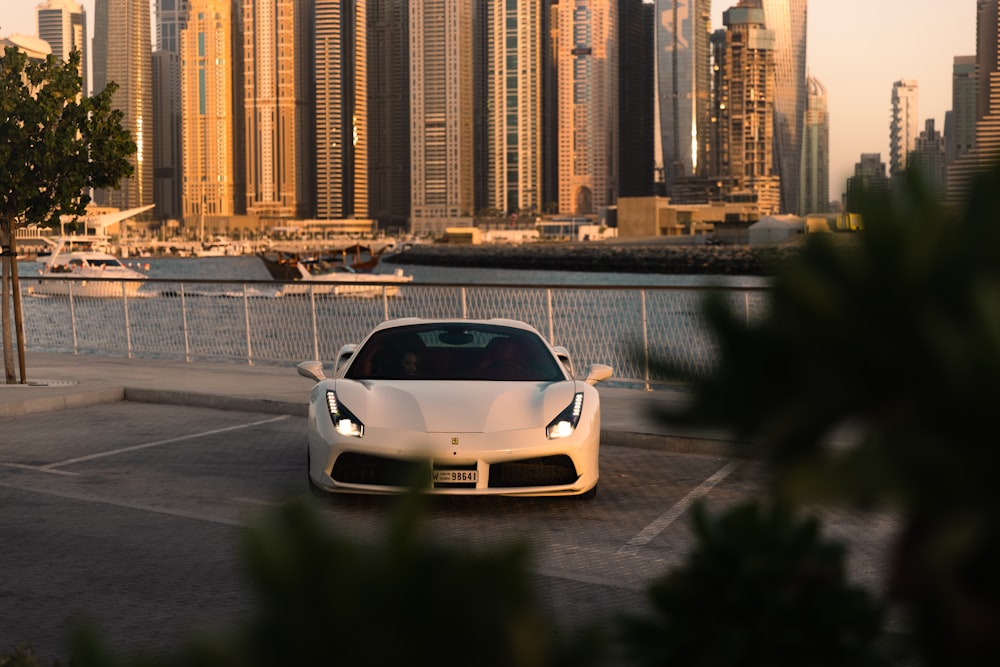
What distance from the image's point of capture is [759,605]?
6.02 feet

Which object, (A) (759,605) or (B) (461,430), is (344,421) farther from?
(A) (759,605)

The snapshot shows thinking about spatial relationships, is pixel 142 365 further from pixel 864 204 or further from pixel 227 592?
pixel 864 204

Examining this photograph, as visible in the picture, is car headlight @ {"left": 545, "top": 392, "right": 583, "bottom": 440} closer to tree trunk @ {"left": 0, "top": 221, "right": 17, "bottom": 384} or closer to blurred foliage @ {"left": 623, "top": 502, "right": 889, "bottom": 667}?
blurred foliage @ {"left": 623, "top": 502, "right": 889, "bottom": 667}

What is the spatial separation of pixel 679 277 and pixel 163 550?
129027mm

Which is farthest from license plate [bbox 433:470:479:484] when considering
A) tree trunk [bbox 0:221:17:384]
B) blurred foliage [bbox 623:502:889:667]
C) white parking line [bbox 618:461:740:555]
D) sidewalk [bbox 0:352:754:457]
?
tree trunk [bbox 0:221:17:384]

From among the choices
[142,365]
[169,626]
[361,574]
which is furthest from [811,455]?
[142,365]

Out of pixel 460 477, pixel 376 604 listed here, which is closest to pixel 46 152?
pixel 460 477

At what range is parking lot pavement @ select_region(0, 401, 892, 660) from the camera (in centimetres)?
643

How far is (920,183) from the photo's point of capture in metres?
1.48

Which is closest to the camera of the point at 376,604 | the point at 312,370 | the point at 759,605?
the point at 376,604

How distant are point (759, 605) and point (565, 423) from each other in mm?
7288

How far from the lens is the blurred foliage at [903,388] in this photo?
1.31 m

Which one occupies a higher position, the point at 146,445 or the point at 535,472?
the point at 535,472

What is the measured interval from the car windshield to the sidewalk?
221 cm
